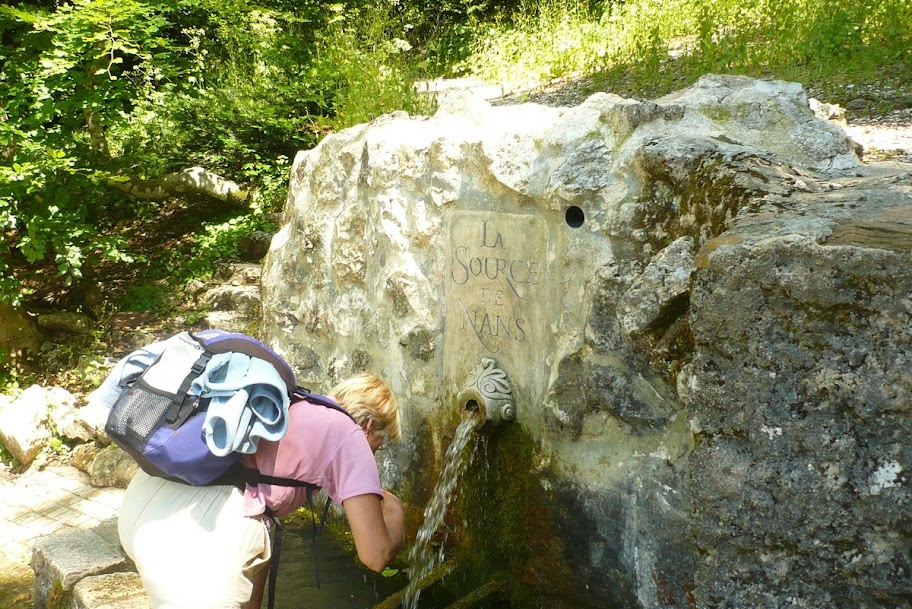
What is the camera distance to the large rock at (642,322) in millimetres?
1527

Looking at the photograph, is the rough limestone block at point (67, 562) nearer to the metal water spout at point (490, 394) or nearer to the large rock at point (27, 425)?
the metal water spout at point (490, 394)

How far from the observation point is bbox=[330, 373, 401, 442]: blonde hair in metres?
2.44

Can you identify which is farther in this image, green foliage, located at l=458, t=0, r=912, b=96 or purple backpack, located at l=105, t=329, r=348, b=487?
green foliage, located at l=458, t=0, r=912, b=96

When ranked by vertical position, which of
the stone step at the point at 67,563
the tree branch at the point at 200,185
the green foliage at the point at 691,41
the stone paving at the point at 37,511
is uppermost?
the green foliage at the point at 691,41

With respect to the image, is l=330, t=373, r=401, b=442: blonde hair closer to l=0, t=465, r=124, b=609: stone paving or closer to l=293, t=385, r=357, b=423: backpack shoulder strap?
l=293, t=385, r=357, b=423: backpack shoulder strap

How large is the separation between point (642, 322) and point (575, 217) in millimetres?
565

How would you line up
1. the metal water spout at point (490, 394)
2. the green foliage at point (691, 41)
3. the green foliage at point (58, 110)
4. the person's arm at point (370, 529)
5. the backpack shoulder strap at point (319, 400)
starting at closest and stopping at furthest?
the person's arm at point (370, 529), the backpack shoulder strap at point (319, 400), the metal water spout at point (490, 394), the green foliage at point (691, 41), the green foliage at point (58, 110)

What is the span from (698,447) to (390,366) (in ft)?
6.98

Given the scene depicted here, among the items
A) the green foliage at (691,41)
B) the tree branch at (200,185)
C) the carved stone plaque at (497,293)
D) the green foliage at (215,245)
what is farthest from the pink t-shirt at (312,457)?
the tree branch at (200,185)

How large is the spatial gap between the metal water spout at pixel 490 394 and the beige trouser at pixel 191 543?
112cm

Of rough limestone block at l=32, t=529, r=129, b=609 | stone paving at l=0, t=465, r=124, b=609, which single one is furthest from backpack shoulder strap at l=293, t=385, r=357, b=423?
stone paving at l=0, t=465, r=124, b=609

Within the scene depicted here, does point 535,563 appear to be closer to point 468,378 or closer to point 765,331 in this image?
point 468,378

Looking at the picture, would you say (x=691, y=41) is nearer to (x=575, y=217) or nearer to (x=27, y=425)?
(x=575, y=217)

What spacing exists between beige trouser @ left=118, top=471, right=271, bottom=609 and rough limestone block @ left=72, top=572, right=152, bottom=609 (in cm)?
87
